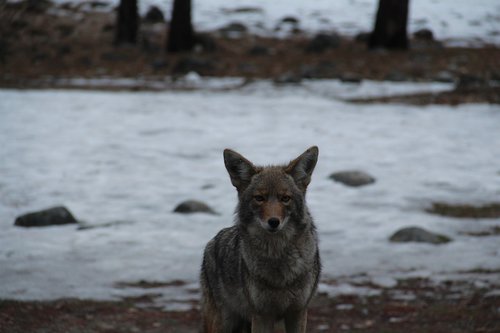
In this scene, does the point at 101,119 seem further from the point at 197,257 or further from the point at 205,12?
the point at 205,12

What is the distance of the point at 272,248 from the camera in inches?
226

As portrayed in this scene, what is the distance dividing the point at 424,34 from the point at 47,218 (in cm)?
2115

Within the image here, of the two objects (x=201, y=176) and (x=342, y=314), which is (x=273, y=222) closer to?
(x=342, y=314)

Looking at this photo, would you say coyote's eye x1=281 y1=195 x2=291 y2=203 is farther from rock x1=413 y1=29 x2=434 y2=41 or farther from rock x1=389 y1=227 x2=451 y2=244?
rock x1=413 y1=29 x2=434 y2=41

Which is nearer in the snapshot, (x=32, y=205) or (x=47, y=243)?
(x=47, y=243)

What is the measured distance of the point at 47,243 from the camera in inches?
411

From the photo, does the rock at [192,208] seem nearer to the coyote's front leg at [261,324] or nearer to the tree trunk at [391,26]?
the coyote's front leg at [261,324]

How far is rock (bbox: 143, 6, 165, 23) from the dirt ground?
2623 cm

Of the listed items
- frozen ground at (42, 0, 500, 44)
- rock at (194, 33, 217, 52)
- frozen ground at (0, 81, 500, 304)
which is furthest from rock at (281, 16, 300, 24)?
frozen ground at (0, 81, 500, 304)

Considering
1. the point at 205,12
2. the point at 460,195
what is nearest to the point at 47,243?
the point at 460,195

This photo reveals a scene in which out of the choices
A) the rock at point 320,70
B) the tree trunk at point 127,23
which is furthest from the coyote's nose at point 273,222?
the tree trunk at point 127,23

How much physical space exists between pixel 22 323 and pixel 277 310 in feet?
10.9

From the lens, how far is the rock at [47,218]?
439 inches

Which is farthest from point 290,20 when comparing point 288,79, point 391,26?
point 288,79
